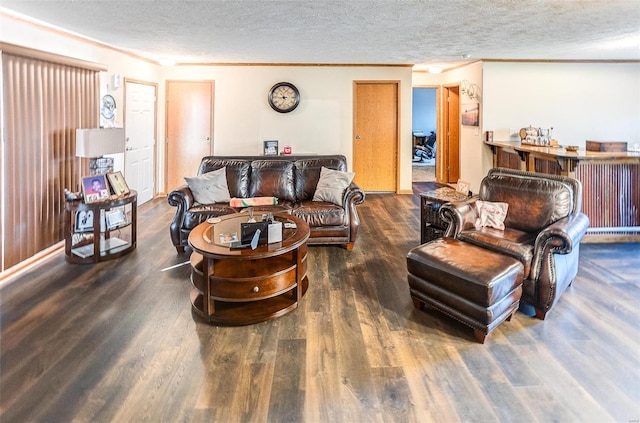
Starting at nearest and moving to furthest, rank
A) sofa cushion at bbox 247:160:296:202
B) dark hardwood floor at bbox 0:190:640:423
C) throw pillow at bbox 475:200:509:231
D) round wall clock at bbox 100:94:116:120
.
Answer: dark hardwood floor at bbox 0:190:640:423 → throw pillow at bbox 475:200:509:231 → sofa cushion at bbox 247:160:296:202 → round wall clock at bbox 100:94:116:120

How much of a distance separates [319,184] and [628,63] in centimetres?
569

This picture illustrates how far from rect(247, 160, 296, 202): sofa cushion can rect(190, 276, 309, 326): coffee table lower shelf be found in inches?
71.0

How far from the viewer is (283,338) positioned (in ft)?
8.05

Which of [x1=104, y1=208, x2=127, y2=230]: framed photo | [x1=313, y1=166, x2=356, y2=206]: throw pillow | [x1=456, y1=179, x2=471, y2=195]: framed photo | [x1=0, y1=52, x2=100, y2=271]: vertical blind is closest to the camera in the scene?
[x1=0, y1=52, x2=100, y2=271]: vertical blind

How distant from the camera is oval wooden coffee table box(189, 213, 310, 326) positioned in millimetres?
2604

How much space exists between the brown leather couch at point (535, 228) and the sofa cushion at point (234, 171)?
2.37 metres

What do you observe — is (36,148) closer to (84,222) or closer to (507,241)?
(84,222)

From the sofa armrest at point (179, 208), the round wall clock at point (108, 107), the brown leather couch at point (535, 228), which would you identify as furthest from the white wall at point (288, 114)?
the brown leather couch at point (535, 228)

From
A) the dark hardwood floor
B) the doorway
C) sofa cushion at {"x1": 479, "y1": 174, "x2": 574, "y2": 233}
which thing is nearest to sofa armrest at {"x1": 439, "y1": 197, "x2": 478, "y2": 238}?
sofa cushion at {"x1": 479, "y1": 174, "x2": 574, "y2": 233}

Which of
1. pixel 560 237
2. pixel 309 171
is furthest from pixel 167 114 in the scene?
pixel 560 237

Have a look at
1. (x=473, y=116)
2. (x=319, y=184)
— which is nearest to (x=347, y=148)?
(x=473, y=116)

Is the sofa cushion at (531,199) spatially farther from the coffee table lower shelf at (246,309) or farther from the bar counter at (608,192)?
the coffee table lower shelf at (246,309)

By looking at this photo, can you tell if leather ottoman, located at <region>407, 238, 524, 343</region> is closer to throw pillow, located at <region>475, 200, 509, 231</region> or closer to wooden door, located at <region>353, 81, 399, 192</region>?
throw pillow, located at <region>475, 200, 509, 231</region>

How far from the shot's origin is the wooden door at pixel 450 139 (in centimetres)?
811
